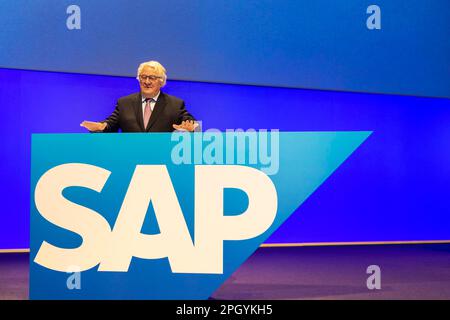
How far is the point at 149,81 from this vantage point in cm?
369

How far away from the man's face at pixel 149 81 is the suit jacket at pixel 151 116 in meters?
0.06

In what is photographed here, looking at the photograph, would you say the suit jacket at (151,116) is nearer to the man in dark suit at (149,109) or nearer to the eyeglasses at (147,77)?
the man in dark suit at (149,109)

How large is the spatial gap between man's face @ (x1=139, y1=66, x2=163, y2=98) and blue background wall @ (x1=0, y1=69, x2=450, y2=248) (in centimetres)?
179

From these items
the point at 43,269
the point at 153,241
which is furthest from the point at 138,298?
the point at 43,269

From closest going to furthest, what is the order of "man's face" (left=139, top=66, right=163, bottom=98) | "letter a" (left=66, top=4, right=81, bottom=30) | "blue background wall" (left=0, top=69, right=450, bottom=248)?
"man's face" (left=139, top=66, right=163, bottom=98), "letter a" (left=66, top=4, right=81, bottom=30), "blue background wall" (left=0, top=69, right=450, bottom=248)

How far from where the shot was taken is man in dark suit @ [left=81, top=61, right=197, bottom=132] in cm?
369

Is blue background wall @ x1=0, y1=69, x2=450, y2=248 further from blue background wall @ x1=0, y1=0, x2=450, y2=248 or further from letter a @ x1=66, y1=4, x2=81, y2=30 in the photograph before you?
letter a @ x1=66, y1=4, x2=81, y2=30

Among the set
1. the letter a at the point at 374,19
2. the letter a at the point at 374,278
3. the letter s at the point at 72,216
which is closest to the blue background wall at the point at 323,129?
the letter a at the point at 374,19

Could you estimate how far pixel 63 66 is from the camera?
5.25 meters

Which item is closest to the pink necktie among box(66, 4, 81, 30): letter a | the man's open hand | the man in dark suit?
the man in dark suit

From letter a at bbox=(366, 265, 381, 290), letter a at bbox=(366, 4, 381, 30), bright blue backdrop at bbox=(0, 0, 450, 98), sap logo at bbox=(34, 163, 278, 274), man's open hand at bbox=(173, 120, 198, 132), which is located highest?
letter a at bbox=(366, 4, 381, 30)

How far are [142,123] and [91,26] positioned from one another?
1.93m
